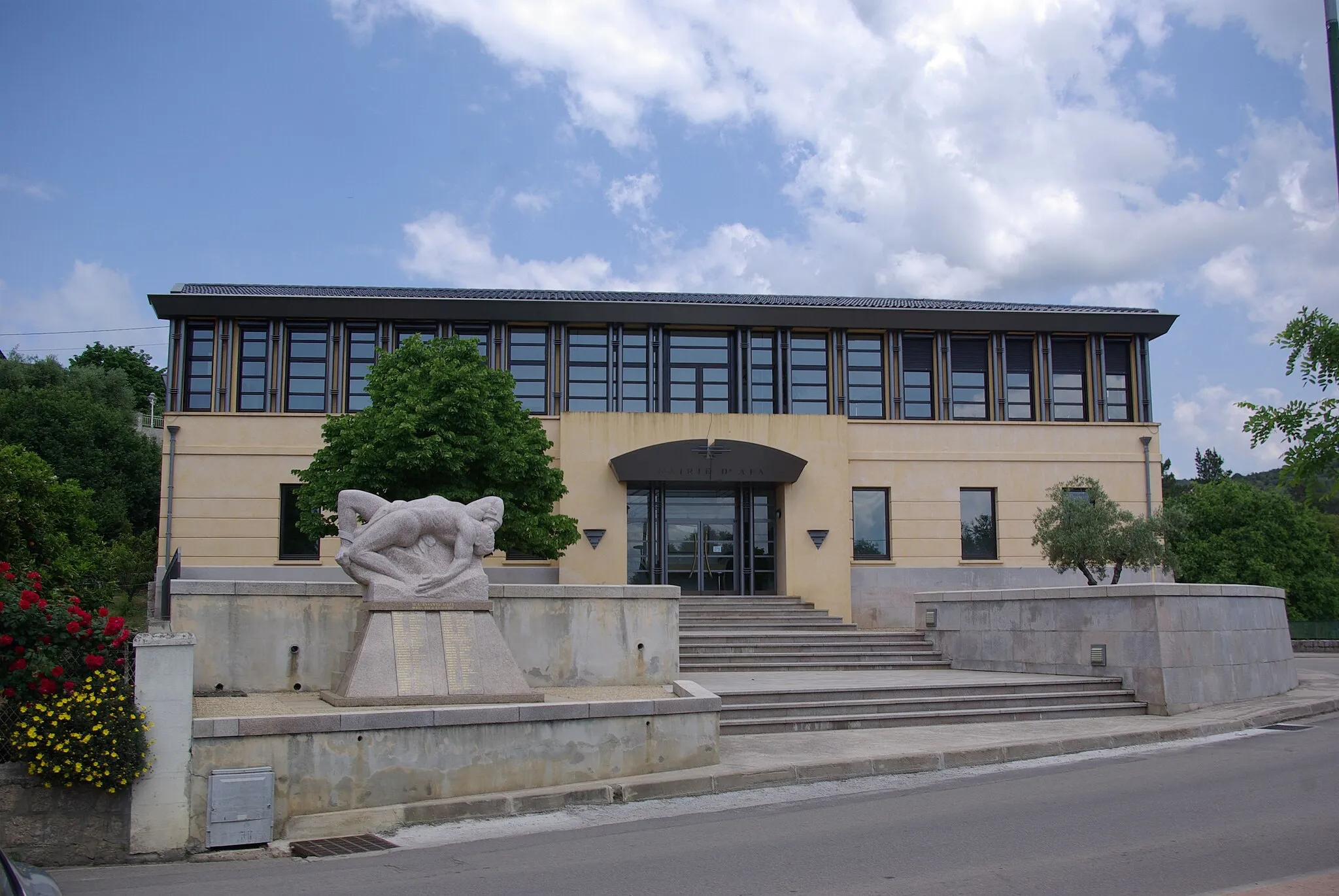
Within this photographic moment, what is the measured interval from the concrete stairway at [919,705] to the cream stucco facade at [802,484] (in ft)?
32.0

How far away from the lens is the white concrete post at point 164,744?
9.06 meters

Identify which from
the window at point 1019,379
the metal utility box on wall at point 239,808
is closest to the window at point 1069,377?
the window at point 1019,379

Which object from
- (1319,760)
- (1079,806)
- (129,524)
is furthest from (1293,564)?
(129,524)

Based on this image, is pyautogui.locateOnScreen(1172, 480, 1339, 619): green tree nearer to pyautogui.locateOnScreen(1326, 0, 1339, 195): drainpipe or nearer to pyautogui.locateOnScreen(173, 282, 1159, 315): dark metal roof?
pyautogui.locateOnScreen(173, 282, 1159, 315): dark metal roof

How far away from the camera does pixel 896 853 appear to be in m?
8.38

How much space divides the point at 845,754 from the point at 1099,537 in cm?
1207

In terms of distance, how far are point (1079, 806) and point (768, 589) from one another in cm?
1758

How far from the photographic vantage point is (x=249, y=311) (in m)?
27.8

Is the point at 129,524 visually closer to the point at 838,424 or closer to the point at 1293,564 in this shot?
the point at 838,424

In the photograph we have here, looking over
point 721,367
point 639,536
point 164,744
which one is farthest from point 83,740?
point 721,367

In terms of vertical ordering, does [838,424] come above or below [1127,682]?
above

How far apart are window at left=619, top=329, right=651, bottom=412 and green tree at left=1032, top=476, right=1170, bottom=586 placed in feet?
34.3

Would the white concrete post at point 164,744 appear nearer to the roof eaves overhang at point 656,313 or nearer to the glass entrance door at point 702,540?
the glass entrance door at point 702,540

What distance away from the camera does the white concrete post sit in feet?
29.7
